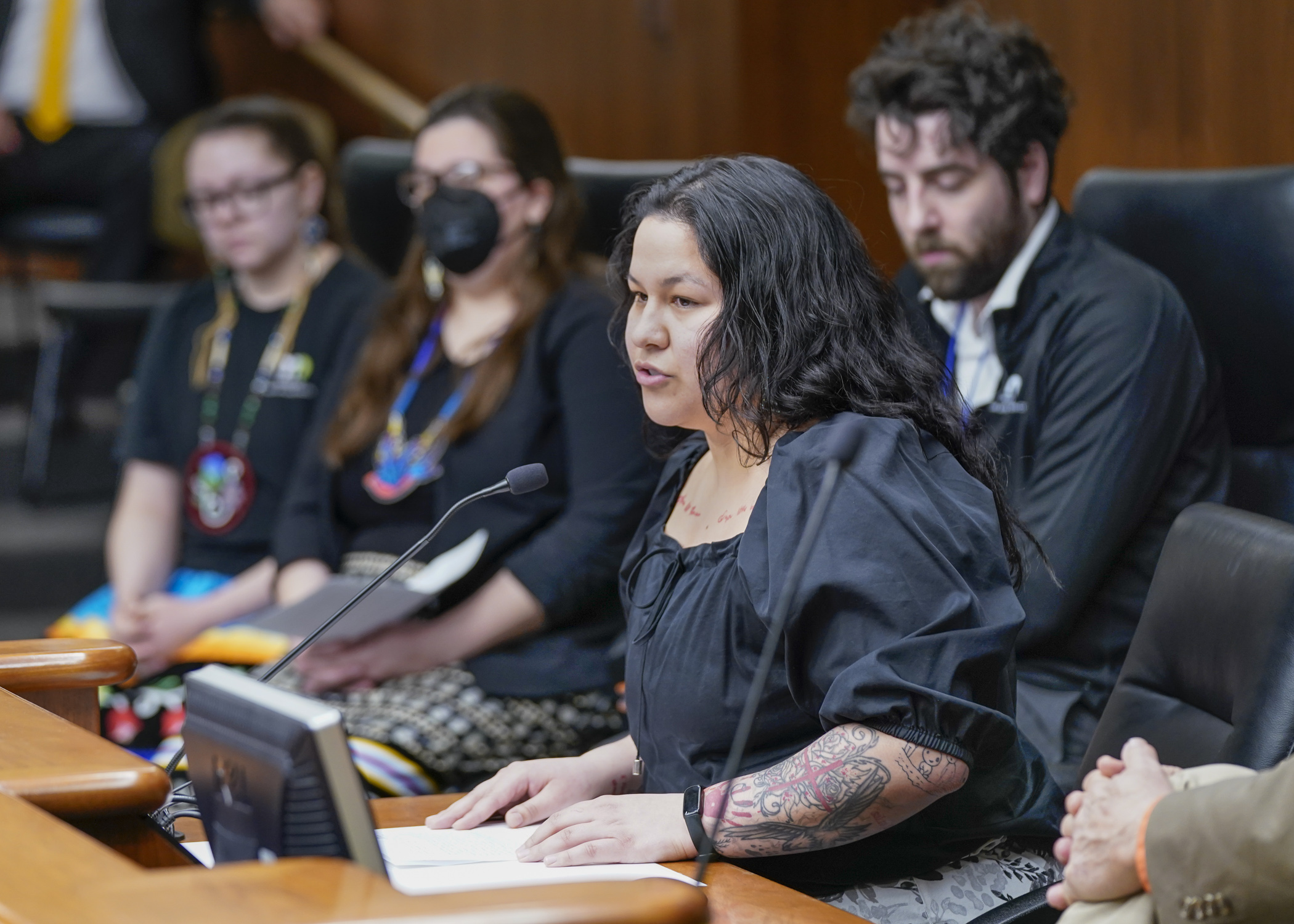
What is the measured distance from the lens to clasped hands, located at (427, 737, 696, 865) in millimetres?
1214

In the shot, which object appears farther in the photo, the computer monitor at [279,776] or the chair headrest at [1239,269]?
the chair headrest at [1239,269]

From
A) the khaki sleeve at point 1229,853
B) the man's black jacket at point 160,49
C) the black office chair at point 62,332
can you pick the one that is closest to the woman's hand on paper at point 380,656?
the khaki sleeve at point 1229,853

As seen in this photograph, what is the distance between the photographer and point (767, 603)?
1.22m

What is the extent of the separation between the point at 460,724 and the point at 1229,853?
1.28 m

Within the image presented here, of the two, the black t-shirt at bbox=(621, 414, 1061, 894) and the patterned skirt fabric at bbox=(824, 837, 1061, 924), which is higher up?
the black t-shirt at bbox=(621, 414, 1061, 894)

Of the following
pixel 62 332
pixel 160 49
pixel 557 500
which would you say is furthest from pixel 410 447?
pixel 160 49

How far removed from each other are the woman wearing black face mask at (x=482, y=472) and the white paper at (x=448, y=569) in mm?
24

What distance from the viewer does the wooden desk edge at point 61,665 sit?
49.4 inches

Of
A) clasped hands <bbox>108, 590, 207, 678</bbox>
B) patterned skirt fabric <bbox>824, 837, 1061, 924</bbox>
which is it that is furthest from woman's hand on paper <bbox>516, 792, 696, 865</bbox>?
clasped hands <bbox>108, 590, 207, 678</bbox>

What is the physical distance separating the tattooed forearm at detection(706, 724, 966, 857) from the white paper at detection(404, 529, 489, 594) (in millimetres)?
816

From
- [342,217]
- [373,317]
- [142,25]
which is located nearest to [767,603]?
[373,317]

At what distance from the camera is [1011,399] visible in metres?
1.99

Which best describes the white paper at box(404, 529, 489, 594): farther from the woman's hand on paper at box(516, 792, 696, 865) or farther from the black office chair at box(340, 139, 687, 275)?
the black office chair at box(340, 139, 687, 275)

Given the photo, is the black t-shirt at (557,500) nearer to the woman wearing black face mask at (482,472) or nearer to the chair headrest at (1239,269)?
the woman wearing black face mask at (482,472)
